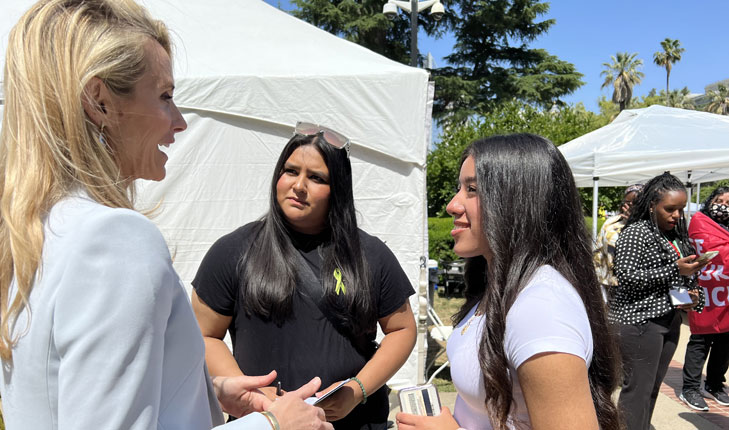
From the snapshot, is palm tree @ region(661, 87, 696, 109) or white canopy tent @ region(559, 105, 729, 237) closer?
white canopy tent @ region(559, 105, 729, 237)

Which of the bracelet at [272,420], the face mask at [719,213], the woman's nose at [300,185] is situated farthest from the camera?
the face mask at [719,213]

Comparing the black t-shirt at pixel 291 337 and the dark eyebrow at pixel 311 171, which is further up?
the dark eyebrow at pixel 311 171

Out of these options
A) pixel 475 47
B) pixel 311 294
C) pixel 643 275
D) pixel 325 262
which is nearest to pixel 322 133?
pixel 325 262

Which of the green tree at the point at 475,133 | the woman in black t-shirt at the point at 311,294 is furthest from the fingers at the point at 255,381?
the green tree at the point at 475,133

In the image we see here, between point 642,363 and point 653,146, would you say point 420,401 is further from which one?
point 653,146

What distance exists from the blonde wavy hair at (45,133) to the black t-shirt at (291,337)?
1172 millimetres

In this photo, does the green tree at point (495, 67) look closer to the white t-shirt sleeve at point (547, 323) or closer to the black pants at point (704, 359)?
the black pants at point (704, 359)

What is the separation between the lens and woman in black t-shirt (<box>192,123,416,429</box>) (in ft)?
6.43

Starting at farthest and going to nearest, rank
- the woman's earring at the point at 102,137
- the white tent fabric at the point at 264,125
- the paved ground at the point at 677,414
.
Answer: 1. the paved ground at the point at 677,414
2. the white tent fabric at the point at 264,125
3. the woman's earring at the point at 102,137

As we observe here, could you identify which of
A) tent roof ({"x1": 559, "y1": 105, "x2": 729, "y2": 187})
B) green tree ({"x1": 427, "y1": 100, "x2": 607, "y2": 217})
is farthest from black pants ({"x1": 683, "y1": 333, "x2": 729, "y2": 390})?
green tree ({"x1": 427, "y1": 100, "x2": 607, "y2": 217})

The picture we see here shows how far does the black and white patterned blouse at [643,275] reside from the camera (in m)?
3.61

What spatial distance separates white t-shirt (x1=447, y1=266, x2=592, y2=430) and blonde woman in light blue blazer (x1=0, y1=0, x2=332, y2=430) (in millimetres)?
700

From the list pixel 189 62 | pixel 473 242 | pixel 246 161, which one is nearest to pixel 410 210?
pixel 246 161

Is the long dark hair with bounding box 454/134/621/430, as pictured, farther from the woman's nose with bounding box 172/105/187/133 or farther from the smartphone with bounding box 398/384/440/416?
the woman's nose with bounding box 172/105/187/133
